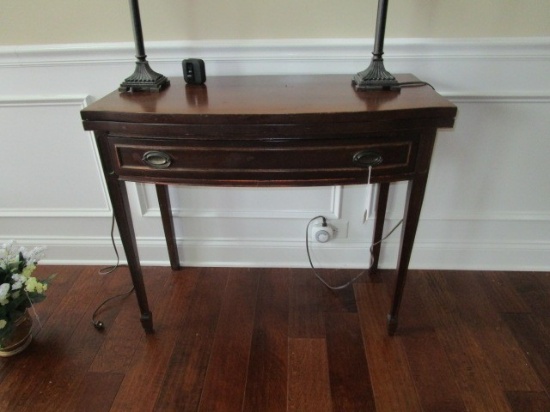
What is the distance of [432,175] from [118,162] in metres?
1.16

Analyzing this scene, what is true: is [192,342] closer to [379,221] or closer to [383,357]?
[383,357]

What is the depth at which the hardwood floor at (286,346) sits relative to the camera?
1.14m

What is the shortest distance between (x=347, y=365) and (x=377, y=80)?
0.91m

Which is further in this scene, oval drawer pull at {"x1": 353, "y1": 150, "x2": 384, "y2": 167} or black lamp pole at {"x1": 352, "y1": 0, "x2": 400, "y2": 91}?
black lamp pole at {"x1": 352, "y1": 0, "x2": 400, "y2": 91}

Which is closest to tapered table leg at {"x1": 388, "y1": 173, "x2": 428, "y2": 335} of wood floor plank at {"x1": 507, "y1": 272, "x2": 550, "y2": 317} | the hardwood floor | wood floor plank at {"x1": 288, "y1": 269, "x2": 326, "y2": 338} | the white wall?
the hardwood floor

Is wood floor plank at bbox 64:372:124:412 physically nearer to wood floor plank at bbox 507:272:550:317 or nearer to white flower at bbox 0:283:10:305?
white flower at bbox 0:283:10:305

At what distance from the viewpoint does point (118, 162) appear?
3.34 feet

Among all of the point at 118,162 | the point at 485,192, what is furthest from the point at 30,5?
the point at 485,192

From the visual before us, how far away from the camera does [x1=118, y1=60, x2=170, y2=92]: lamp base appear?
1.11 m

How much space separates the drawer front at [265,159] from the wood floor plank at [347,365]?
64cm

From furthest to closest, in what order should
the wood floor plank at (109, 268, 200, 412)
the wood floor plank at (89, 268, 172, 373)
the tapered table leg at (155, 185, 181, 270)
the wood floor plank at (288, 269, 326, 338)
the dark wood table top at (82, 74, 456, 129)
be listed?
the tapered table leg at (155, 185, 181, 270) < the wood floor plank at (288, 269, 326, 338) < the wood floor plank at (89, 268, 172, 373) < the wood floor plank at (109, 268, 200, 412) < the dark wood table top at (82, 74, 456, 129)

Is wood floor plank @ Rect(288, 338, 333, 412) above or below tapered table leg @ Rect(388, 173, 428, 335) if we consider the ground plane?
below

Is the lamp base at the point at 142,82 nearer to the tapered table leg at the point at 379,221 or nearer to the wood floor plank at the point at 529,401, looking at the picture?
the tapered table leg at the point at 379,221

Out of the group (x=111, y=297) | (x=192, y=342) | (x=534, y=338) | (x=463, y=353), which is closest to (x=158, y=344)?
(x=192, y=342)
